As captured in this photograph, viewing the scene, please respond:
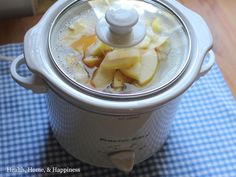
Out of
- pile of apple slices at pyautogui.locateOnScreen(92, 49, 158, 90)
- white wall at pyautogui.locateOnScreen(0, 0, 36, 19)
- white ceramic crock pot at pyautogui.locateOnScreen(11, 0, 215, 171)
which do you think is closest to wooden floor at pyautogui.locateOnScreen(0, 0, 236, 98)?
white wall at pyautogui.locateOnScreen(0, 0, 36, 19)

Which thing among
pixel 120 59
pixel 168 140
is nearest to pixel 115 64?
pixel 120 59

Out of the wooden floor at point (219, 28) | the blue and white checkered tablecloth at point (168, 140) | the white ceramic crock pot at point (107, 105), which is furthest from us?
the wooden floor at point (219, 28)

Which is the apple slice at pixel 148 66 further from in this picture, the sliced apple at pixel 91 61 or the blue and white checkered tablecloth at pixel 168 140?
the blue and white checkered tablecloth at pixel 168 140

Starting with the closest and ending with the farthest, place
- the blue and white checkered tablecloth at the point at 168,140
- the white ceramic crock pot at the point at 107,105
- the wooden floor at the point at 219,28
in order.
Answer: the white ceramic crock pot at the point at 107,105 < the blue and white checkered tablecloth at the point at 168,140 < the wooden floor at the point at 219,28

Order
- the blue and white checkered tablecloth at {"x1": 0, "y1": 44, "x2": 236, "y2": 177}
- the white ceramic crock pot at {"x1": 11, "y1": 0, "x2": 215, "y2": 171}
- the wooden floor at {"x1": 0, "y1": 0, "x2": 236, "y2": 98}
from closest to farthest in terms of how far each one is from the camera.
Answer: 1. the white ceramic crock pot at {"x1": 11, "y1": 0, "x2": 215, "y2": 171}
2. the blue and white checkered tablecloth at {"x1": 0, "y1": 44, "x2": 236, "y2": 177}
3. the wooden floor at {"x1": 0, "y1": 0, "x2": 236, "y2": 98}

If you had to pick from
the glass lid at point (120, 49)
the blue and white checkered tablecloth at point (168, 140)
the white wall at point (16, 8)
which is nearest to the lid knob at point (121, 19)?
the glass lid at point (120, 49)

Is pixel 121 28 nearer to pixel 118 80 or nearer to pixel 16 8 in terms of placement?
pixel 118 80

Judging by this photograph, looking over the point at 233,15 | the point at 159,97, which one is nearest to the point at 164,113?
the point at 159,97

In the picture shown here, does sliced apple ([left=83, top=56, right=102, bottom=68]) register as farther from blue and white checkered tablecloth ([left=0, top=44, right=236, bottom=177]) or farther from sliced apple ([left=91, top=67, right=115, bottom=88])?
blue and white checkered tablecloth ([left=0, top=44, right=236, bottom=177])
